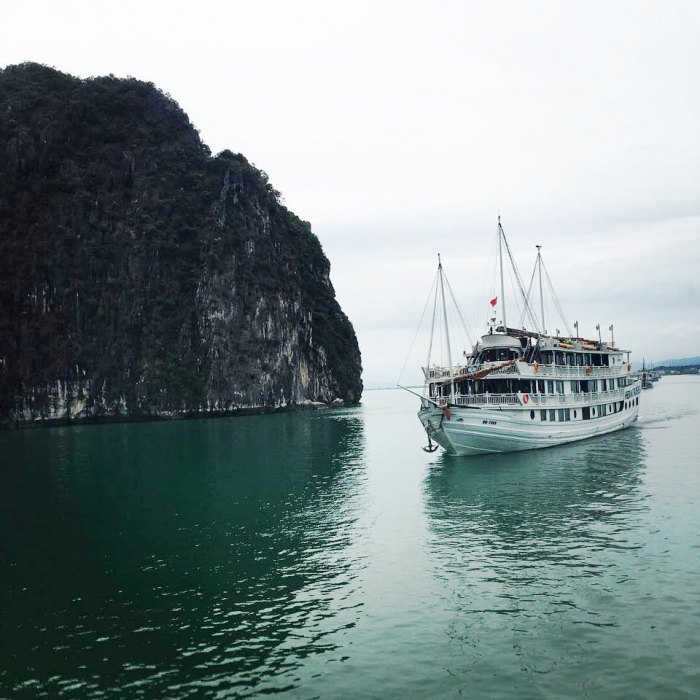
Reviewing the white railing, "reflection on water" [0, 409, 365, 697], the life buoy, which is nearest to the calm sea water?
"reflection on water" [0, 409, 365, 697]

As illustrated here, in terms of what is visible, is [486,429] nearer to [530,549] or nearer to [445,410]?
[445,410]

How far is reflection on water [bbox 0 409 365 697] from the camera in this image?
14.3 metres

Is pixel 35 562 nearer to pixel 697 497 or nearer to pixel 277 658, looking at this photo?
pixel 277 658

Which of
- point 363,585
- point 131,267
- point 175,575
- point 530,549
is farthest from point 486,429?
point 131,267

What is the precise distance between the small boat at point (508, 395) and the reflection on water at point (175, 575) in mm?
8219

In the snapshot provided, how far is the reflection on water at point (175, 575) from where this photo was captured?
46.8 ft

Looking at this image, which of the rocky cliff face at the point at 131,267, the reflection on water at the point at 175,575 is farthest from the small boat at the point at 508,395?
the rocky cliff face at the point at 131,267

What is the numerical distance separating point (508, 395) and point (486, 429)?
3.17 metres

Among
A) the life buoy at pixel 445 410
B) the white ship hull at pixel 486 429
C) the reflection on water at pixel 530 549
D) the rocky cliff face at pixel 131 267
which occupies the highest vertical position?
the rocky cliff face at pixel 131 267

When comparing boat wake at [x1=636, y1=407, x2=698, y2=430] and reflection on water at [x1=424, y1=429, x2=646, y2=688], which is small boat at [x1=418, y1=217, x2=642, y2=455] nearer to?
reflection on water at [x1=424, y1=429, x2=646, y2=688]

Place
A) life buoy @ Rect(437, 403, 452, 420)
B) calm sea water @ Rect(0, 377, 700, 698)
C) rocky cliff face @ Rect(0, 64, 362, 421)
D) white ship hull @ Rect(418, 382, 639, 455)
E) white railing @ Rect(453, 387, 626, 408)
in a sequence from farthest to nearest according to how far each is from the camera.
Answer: rocky cliff face @ Rect(0, 64, 362, 421), white railing @ Rect(453, 387, 626, 408), white ship hull @ Rect(418, 382, 639, 455), life buoy @ Rect(437, 403, 452, 420), calm sea water @ Rect(0, 377, 700, 698)

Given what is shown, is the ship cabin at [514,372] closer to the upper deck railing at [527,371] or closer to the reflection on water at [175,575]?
the upper deck railing at [527,371]

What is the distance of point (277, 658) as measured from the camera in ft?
47.2

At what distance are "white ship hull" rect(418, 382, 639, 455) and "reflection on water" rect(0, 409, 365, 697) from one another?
696cm
